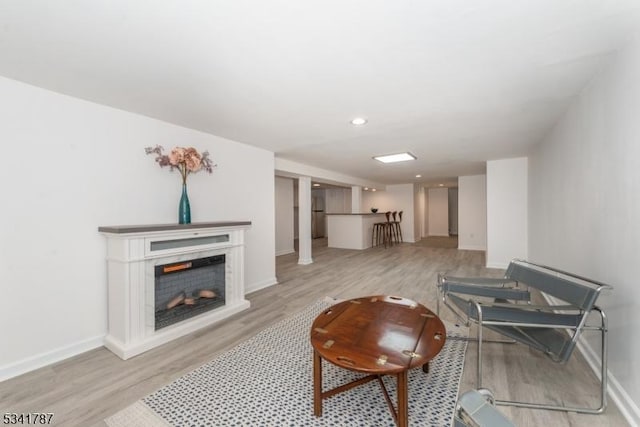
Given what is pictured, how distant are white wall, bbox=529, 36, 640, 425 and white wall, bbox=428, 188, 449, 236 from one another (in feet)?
28.3

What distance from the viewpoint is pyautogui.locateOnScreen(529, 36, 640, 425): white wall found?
4.93 feet

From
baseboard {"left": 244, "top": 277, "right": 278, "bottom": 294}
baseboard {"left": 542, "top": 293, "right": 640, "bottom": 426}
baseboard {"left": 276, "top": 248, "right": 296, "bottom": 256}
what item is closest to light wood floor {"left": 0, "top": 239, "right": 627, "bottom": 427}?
baseboard {"left": 542, "top": 293, "right": 640, "bottom": 426}

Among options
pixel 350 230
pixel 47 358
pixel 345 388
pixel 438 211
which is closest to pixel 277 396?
pixel 345 388

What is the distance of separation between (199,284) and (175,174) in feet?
4.14

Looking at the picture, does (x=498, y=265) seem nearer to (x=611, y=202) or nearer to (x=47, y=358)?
(x=611, y=202)

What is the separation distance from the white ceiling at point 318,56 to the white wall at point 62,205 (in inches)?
8.8

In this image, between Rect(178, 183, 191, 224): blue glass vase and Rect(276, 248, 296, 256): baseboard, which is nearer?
Rect(178, 183, 191, 224): blue glass vase

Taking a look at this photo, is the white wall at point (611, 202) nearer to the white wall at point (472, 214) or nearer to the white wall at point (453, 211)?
the white wall at point (472, 214)

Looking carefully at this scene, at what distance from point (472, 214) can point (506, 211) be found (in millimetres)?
2438

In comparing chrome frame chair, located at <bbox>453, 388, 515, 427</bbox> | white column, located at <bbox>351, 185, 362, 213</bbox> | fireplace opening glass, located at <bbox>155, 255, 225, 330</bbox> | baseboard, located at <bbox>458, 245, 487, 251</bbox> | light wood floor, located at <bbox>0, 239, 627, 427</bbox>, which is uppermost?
white column, located at <bbox>351, 185, 362, 213</bbox>

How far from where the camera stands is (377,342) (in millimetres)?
1538

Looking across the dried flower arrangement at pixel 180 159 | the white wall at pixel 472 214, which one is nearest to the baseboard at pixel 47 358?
the dried flower arrangement at pixel 180 159

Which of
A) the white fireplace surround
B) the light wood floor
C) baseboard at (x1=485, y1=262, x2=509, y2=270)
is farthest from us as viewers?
baseboard at (x1=485, y1=262, x2=509, y2=270)

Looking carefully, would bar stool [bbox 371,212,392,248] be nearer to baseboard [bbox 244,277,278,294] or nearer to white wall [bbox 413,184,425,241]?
white wall [bbox 413,184,425,241]
